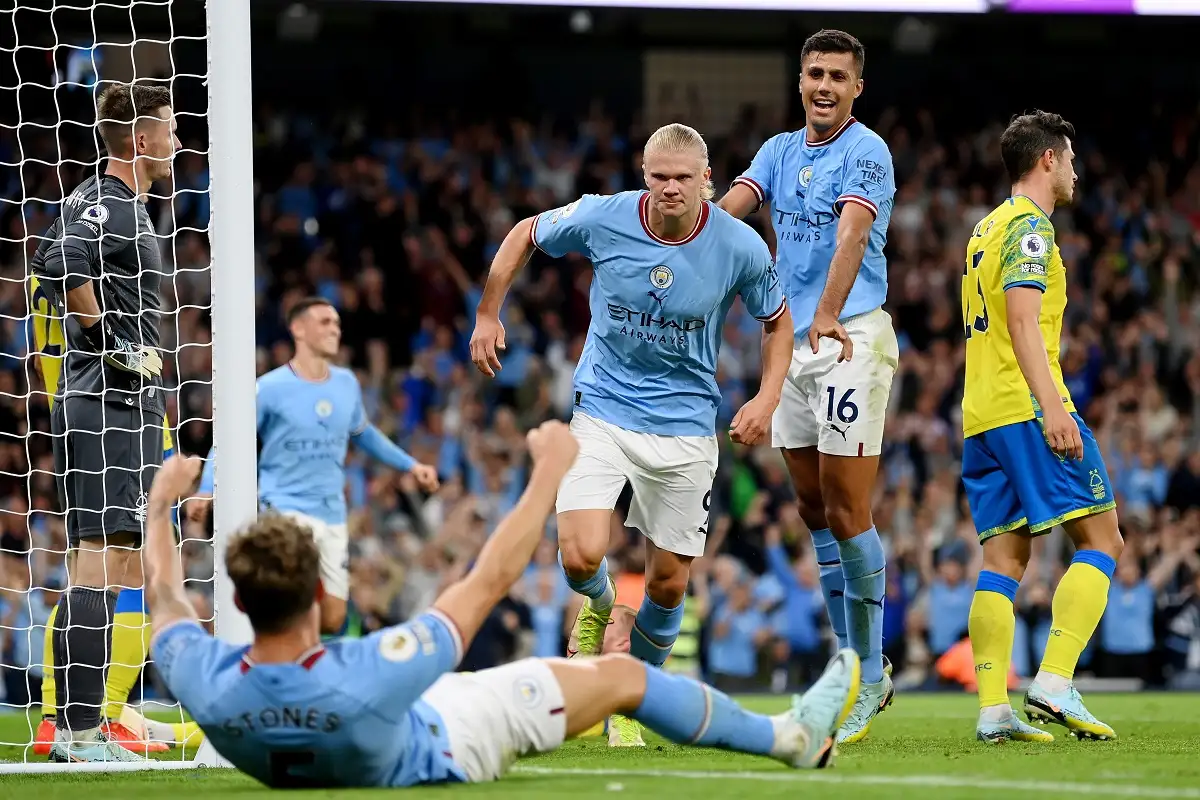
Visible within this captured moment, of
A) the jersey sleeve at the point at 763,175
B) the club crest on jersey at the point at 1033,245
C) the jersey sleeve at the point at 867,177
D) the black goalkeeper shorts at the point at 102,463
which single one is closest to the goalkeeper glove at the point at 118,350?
the black goalkeeper shorts at the point at 102,463

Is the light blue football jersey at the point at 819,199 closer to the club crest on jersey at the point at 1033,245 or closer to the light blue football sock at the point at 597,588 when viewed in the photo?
the club crest on jersey at the point at 1033,245

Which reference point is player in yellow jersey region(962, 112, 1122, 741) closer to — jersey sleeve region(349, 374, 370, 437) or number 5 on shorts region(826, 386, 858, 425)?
number 5 on shorts region(826, 386, 858, 425)

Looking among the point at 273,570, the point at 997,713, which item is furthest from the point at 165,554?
the point at 997,713

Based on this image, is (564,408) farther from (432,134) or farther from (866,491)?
(866,491)

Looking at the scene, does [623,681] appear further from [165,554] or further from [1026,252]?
[1026,252]

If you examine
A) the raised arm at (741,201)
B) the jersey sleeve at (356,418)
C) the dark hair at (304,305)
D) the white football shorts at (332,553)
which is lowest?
the white football shorts at (332,553)

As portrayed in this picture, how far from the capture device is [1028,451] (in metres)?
6.29

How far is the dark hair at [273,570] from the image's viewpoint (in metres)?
3.80

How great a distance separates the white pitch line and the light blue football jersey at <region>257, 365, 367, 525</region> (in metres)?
5.21

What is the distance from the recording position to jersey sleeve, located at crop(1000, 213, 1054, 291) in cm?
614

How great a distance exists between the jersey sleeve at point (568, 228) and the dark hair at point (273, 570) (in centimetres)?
267

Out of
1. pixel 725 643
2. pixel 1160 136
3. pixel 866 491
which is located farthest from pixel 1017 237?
pixel 1160 136

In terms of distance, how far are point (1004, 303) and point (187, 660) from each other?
3.73 m

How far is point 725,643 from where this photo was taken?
46.8ft
